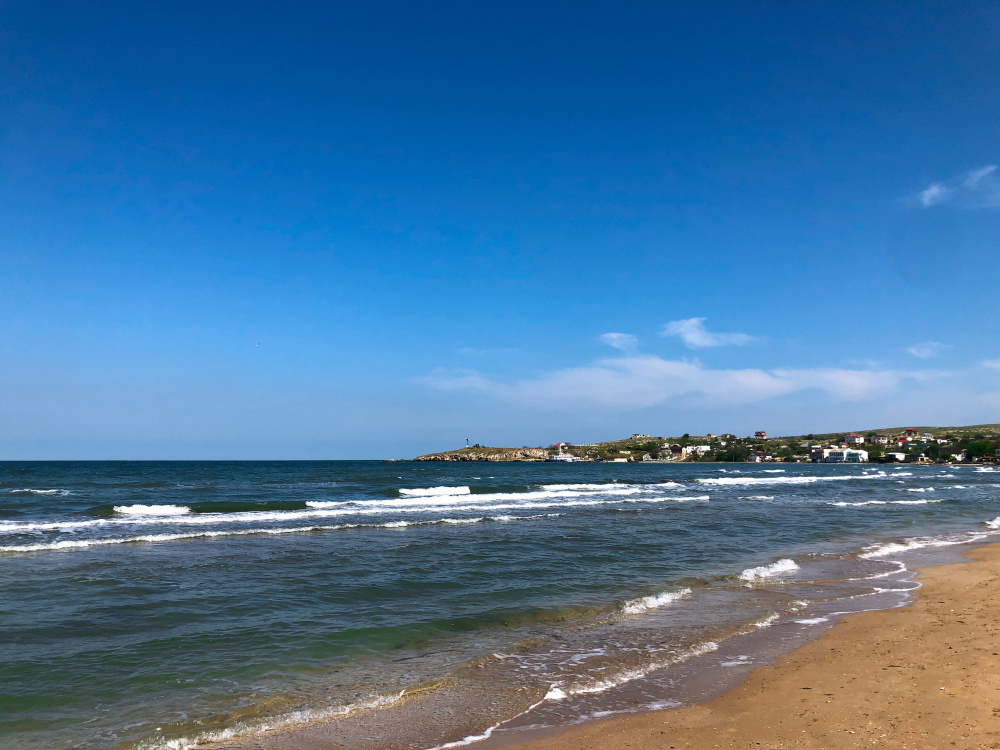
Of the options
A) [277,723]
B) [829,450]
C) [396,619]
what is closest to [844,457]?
[829,450]

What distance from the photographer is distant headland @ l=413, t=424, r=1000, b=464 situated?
131 m

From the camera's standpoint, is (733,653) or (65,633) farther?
(65,633)

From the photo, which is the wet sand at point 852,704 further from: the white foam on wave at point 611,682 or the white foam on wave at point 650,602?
the white foam on wave at point 650,602

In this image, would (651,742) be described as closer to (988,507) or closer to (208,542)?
(208,542)

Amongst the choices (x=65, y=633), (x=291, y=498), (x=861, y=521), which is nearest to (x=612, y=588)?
(x=65, y=633)

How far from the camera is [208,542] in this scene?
63.4 feet

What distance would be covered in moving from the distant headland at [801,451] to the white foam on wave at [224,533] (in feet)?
437

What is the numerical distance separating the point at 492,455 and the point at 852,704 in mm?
168320

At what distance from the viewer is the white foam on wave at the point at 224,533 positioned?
17892 millimetres

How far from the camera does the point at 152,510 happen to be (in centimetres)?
2952

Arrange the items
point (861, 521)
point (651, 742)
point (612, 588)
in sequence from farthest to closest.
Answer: point (861, 521), point (612, 588), point (651, 742)

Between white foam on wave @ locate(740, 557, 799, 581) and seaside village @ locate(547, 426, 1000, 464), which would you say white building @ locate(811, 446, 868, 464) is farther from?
white foam on wave @ locate(740, 557, 799, 581)

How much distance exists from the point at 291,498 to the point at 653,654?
107 feet

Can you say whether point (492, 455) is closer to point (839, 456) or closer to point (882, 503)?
point (839, 456)
